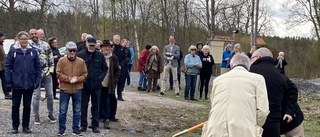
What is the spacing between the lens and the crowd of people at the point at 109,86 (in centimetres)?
573

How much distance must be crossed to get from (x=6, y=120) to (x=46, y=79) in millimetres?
1433

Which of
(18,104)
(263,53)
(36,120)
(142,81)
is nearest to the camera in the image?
(263,53)

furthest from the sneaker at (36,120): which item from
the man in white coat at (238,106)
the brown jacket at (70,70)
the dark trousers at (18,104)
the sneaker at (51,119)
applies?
the man in white coat at (238,106)

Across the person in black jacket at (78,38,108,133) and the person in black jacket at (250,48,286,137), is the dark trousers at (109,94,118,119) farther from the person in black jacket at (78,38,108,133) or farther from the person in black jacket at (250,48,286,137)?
the person in black jacket at (250,48,286,137)

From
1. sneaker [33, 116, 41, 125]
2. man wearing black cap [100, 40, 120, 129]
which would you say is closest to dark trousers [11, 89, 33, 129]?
sneaker [33, 116, 41, 125]

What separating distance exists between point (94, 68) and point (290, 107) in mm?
4214

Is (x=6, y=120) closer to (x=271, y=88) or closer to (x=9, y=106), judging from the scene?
A: (x=9, y=106)

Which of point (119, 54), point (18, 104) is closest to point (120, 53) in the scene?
point (119, 54)

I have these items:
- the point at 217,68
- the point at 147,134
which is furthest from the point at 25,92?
the point at 217,68

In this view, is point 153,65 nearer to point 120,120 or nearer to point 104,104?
point 120,120

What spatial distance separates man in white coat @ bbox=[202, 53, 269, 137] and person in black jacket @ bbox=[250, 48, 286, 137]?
0.72 meters

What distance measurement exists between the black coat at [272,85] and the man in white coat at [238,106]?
2.59 feet

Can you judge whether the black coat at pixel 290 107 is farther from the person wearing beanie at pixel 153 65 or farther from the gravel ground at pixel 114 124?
the person wearing beanie at pixel 153 65

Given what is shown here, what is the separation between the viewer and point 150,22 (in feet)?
131
